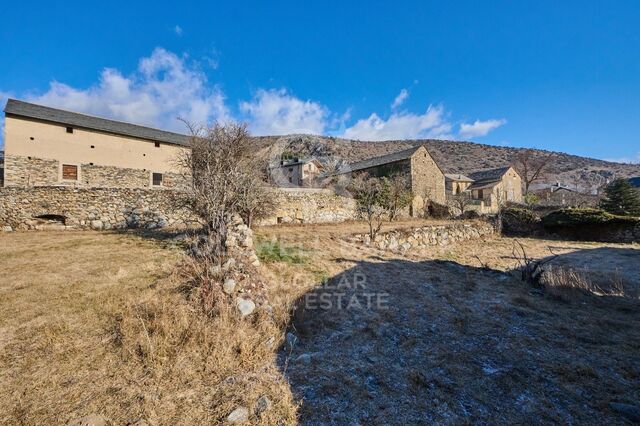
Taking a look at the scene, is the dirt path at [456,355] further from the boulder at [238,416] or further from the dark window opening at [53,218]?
the dark window opening at [53,218]

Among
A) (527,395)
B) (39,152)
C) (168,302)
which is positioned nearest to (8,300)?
(168,302)

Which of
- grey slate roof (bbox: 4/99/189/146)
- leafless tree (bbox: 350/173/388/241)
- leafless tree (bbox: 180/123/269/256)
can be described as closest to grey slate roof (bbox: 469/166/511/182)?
leafless tree (bbox: 350/173/388/241)

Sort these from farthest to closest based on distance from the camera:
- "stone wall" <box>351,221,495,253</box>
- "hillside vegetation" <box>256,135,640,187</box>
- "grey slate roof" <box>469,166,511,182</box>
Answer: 1. "hillside vegetation" <box>256,135,640,187</box>
2. "grey slate roof" <box>469,166,511,182</box>
3. "stone wall" <box>351,221,495,253</box>

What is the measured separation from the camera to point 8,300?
4531mm

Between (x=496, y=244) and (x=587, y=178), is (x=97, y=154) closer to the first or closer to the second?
(x=496, y=244)

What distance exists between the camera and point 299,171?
3991 cm

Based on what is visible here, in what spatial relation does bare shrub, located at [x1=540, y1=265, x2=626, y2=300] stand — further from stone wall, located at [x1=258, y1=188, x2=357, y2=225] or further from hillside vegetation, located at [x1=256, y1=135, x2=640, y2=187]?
hillside vegetation, located at [x1=256, y1=135, x2=640, y2=187]

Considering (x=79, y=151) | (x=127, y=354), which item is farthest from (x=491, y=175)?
(x=79, y=151)

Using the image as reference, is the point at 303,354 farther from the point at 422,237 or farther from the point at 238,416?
the point at 422,237

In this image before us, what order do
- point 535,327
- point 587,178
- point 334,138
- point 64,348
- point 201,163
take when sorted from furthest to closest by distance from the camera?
point 334,138 → point 587,178 → point 201,163 → point 535,327 → point 64,348

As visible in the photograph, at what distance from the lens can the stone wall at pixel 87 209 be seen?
11336 mm

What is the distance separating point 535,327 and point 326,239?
7089 millimetres

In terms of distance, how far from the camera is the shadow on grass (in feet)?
9.43

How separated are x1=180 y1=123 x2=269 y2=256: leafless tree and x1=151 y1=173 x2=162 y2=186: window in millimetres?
11794
